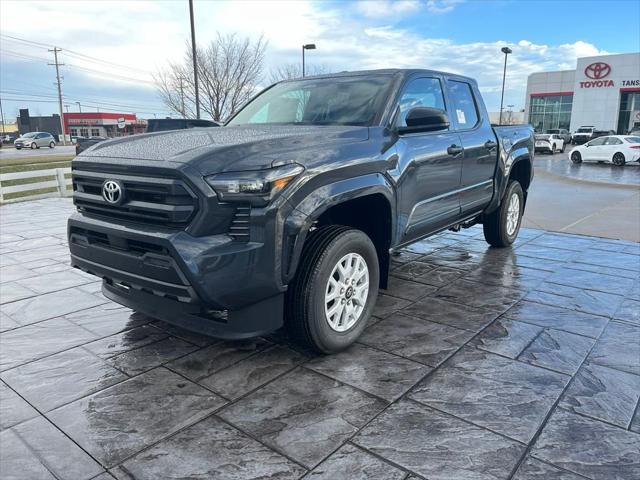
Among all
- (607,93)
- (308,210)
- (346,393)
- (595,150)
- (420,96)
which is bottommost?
(346,393)

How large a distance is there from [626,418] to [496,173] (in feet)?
11.2

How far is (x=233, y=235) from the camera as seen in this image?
2730mm

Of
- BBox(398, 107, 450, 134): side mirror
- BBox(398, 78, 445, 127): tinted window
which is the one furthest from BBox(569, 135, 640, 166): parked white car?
BBox(398, 107, 450, 134): side mirror

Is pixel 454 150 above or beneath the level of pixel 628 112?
beneath

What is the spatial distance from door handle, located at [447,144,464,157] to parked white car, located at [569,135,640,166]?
2342cm

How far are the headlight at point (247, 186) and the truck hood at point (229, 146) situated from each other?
5 cm

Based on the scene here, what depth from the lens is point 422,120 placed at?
372 centimetres

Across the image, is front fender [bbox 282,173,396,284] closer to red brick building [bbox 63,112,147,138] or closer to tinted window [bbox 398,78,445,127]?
tinted window [bbox 398,78,445,127]

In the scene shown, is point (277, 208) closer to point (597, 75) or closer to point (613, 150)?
point (613, 150)

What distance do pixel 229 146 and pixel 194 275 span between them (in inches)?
30.6

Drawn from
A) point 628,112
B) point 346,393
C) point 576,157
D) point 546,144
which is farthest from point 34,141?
point 628,112

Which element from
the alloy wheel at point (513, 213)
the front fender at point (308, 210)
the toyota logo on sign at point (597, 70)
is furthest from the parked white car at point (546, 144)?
the front fender at point (308, 210)

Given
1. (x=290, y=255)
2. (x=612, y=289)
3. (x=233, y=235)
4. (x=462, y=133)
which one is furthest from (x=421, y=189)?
(x=612, y=289)

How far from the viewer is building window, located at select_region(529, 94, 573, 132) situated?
59.2 metres
